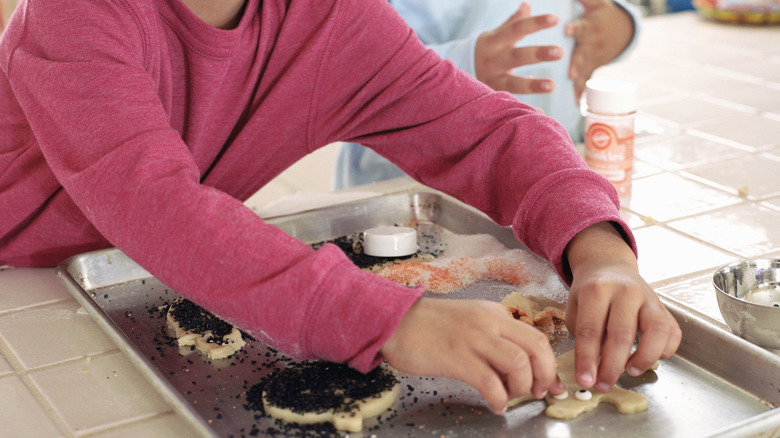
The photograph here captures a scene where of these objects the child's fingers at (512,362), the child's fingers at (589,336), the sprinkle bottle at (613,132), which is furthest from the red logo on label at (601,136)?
the child's fingers at (512,362)

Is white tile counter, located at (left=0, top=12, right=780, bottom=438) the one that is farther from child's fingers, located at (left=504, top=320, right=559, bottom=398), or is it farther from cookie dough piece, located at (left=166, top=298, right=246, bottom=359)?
child's fingers, located at (left=504, top=320, right=559, bottom=398)

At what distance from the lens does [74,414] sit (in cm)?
56

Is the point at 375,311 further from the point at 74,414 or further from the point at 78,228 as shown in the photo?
the point at 78,228

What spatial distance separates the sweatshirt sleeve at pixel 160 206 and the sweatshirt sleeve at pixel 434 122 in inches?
9.0

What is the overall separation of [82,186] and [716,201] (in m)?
0.68

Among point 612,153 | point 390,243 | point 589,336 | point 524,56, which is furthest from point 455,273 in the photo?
point 524,56

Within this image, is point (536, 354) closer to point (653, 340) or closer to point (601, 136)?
point (653, 340)

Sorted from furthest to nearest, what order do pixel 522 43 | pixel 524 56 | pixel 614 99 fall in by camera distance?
pixel 522 43 → pixel 524 56 → pixel 614 99

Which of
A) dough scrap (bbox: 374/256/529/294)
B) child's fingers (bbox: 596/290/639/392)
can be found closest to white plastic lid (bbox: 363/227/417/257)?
dough scrap (bbox: 374/256/529/294)

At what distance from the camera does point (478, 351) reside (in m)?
0.52

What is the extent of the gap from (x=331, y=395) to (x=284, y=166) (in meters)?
0.39

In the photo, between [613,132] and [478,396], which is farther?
[613,132]

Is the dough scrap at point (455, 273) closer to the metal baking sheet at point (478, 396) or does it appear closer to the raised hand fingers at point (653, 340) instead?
the metal baking sheet at point (478, 396)

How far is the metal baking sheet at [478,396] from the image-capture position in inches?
20.6
